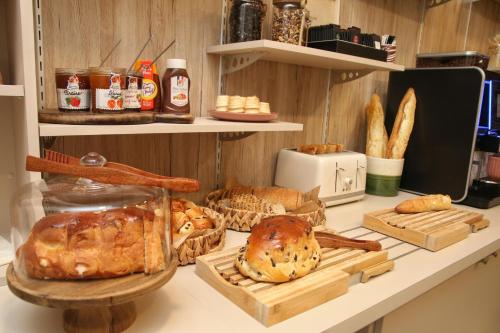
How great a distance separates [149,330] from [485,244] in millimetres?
1072

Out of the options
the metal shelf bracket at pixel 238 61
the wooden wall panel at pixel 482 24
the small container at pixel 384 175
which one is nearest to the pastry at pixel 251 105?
the metal shelf bracket at pixel 238 61

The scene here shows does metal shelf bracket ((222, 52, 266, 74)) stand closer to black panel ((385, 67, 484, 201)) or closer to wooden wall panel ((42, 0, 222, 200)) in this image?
wooden wall panel ((42, 0, 222, 200))

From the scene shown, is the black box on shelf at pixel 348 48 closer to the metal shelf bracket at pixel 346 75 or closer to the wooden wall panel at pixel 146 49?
the metal shelf bracket at pixel 346 75

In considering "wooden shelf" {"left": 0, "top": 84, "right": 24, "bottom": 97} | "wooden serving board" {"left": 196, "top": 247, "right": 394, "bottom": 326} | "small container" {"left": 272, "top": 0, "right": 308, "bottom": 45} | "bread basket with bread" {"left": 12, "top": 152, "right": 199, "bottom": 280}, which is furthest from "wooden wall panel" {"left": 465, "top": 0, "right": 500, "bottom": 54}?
"wooden shelf" {"left": 0, "top": 84, "right": 24, "bottom": 97}

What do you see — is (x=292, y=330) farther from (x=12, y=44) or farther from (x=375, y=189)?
(x=375, y=189)

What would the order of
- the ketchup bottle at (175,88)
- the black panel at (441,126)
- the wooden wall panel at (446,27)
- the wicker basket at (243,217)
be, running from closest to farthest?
the ketchup bottle at (175,88) < the wicker basket at (243,217) < the black panel at (441,126) < the wooden wall panel at (446,27)

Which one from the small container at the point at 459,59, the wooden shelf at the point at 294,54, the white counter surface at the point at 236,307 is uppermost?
the small container at the point at 459,59

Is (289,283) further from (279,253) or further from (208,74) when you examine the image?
(208,74)

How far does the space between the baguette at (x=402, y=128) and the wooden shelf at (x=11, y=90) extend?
1.47 m

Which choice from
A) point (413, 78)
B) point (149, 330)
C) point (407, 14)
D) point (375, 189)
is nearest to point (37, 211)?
point (149, 330)

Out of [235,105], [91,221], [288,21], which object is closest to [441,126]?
[288,21]

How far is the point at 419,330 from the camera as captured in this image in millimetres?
1133

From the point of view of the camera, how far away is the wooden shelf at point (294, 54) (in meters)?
1.17

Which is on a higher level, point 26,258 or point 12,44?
point 12,44
